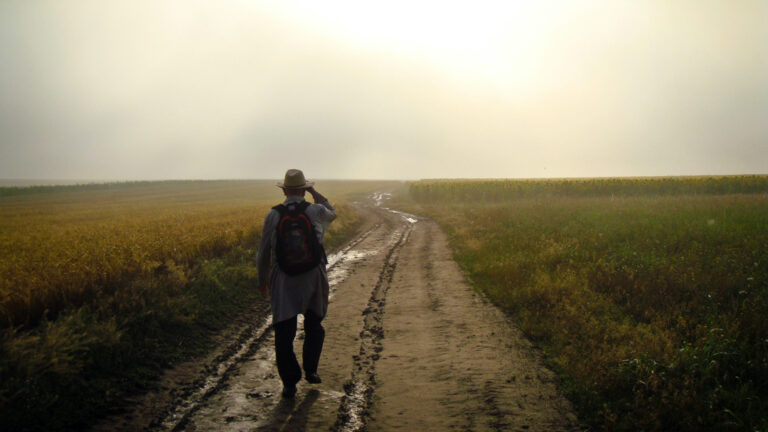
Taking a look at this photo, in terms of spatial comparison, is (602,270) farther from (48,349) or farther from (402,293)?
(48,349)

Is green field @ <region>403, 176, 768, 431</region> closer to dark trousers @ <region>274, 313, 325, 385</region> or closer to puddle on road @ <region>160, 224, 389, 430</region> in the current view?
dark trousers @ <region>274, 313, 325, 385</region>

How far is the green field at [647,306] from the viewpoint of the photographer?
14.5 feet

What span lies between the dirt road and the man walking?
0.41 metres

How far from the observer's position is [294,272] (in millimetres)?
4762

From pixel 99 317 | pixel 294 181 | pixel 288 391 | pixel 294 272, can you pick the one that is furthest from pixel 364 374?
pixel 99 317

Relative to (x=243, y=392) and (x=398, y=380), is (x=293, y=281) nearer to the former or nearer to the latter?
(x=243, y=392)

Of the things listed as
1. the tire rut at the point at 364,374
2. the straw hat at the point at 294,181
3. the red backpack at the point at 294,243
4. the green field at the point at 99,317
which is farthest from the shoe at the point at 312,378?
the straw hat at the point at 294,181

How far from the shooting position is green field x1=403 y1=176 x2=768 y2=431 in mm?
4410

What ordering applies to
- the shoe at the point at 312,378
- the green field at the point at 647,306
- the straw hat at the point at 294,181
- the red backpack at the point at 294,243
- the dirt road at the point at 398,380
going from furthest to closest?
1. the shoe at the point at 312,378
2. the straw hat at the point at 294,181
3. the red backpack at the point at 294,243
4. the green field at the point at 647,306
5. the dirt road at the point at 398,380

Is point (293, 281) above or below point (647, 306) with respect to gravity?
above

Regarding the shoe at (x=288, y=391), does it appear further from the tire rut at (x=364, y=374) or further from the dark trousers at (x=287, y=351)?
the tire rut at (x=364, y=374)

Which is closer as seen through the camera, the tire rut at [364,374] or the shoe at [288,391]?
the tire rut at [364,374]

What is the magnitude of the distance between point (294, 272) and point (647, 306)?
5905mm

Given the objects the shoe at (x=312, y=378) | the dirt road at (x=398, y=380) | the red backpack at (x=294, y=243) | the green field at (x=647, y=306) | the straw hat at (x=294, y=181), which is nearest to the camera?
the dirt road at (x=398, y=380)
